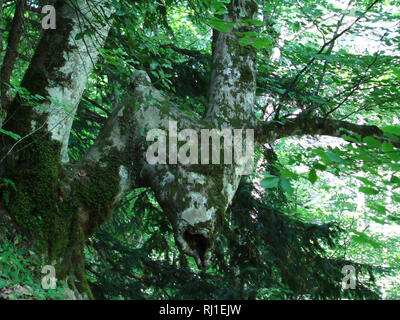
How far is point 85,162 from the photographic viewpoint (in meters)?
3.63

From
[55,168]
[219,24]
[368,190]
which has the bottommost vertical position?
[368,190]

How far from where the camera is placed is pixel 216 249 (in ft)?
16.3

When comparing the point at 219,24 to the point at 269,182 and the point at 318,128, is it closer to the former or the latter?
the point at 269,182

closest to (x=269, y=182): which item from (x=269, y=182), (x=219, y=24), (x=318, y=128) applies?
(x=269, y=182)

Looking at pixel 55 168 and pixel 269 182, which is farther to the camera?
pixel 55 168

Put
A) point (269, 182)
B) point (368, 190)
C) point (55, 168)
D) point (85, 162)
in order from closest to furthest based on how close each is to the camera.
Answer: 1. point (269, 182)
2. point (368, 190)
3. point (55, 168)
4. point (85, 162)

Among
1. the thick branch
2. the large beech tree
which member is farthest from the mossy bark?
the thick branch

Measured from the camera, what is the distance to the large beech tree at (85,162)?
10.7 feet

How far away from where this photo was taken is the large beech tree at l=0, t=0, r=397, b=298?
3262 mm

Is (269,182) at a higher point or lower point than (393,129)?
lower

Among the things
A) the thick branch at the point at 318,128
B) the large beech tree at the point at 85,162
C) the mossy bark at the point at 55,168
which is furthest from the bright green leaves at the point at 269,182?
the thick branch at the point at 318,128

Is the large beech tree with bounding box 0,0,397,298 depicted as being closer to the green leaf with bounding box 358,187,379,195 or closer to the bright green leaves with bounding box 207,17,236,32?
the bright green leaves with bounding box 207,17,236,32

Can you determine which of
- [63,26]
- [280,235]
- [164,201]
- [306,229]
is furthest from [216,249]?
[63,26]

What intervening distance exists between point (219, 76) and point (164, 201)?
1.58 meters
